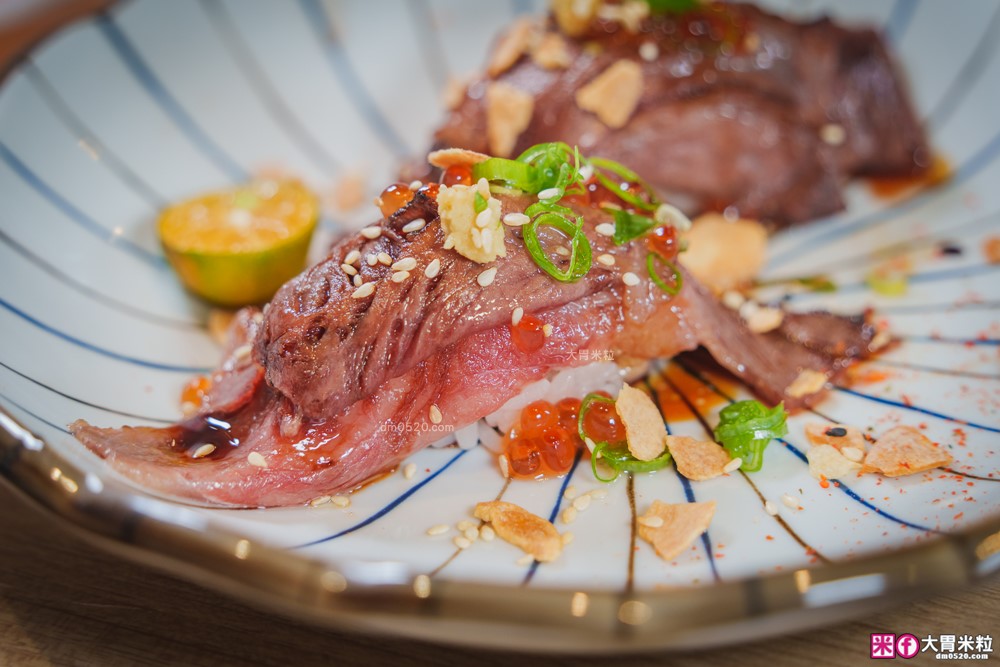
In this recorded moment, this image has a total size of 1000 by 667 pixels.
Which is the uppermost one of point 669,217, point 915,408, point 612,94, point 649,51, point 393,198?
point 649,51

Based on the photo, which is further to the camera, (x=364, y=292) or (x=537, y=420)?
(x=537, y=420)

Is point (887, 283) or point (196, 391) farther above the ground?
point (887, 283)

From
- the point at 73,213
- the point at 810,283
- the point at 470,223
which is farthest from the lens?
the point at 810,283

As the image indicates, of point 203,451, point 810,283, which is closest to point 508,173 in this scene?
point 203,451

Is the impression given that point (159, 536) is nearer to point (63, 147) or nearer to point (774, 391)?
point (774, 391)

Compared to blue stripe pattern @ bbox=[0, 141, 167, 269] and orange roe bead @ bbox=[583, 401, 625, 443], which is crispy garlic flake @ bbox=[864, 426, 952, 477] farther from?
blue stripe pattern @ bbox=[0, 141, 167, 269]

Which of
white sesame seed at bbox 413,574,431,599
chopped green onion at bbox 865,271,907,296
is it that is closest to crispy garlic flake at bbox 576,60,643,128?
chopped green onion at bbox 865,271,907,296

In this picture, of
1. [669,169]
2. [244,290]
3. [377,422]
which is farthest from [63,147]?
[669,169]

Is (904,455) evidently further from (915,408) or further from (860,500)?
(915,408)
